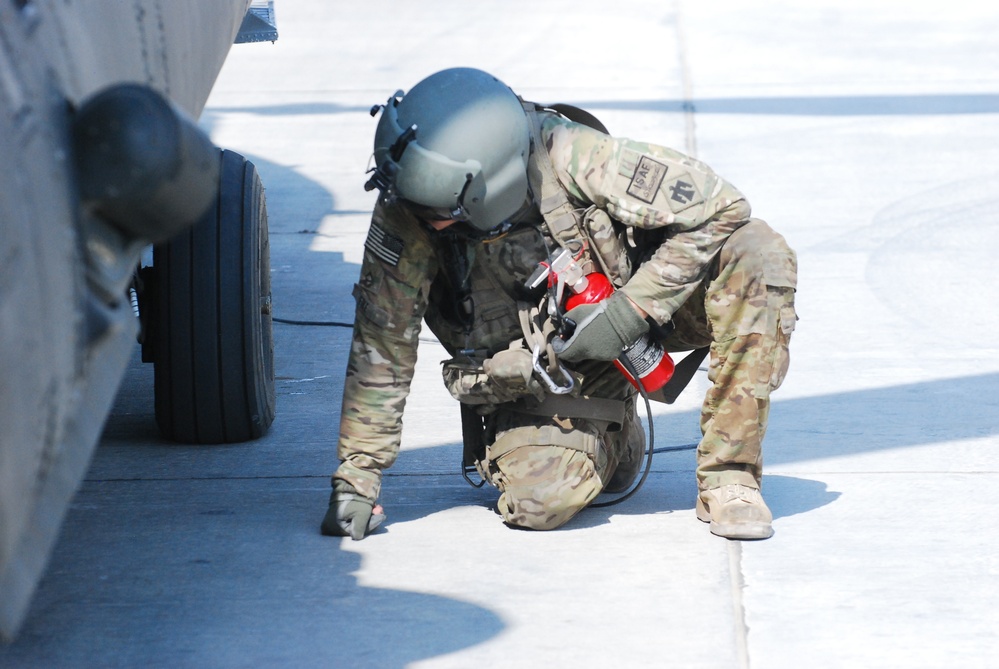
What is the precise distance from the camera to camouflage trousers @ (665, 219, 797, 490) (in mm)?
3455

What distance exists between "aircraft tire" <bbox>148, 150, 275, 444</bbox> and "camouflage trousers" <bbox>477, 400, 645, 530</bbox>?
885 millimetres

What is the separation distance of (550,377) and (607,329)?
0.85ft

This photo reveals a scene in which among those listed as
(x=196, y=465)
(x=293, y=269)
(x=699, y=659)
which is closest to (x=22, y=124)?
(x=699, y=659)

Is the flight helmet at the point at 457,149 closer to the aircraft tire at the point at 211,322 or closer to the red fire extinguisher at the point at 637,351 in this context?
the red fire extinguisher at the point at 637,351

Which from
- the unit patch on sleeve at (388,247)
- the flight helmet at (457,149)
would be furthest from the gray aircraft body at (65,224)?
the unit patch on sleeve at (388,247)

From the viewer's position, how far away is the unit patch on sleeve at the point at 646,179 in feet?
11.0

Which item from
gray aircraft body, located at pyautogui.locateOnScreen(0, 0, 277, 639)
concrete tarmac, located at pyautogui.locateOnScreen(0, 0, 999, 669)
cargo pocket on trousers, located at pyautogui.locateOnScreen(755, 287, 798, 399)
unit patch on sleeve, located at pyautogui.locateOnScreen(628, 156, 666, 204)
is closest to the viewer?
gray aircraft body, located at pyautogui.locateOnScreen(0, 0, 277, 639)

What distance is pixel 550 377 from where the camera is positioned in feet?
11.7

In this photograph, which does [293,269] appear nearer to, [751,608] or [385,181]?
[385,181]

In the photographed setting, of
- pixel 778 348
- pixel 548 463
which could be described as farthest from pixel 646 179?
pixel 548 463

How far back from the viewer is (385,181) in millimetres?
3209

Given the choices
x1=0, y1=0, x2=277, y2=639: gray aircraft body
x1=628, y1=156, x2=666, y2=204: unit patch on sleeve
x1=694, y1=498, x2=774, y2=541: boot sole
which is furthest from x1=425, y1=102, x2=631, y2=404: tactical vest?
x1=0, y1=0, x2=277, y2=639: gray aircraft body

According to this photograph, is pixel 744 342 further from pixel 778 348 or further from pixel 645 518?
pixel 645 518

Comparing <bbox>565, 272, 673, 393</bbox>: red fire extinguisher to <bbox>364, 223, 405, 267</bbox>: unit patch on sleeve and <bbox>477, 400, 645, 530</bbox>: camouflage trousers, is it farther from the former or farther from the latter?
<bbox>364, 223, 405, 267</bbox>: unit patch on sleeve
